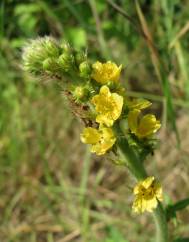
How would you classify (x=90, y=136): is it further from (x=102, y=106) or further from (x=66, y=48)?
(x=66, y=48)

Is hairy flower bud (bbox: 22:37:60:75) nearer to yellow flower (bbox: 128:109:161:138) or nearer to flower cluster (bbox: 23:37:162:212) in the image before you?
flower cluster (bbox: 23:37:162:212)

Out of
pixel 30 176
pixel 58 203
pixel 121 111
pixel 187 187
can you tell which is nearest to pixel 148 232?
pixel 187 187

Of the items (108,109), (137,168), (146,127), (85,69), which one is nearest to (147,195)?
(137,168)

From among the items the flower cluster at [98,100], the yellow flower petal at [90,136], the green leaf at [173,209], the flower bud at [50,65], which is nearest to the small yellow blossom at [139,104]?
the flower cluster at [98,100]

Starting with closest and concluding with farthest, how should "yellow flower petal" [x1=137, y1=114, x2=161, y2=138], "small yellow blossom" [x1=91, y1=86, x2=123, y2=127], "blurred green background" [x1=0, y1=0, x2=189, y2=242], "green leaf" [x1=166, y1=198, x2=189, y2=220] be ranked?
"small yellow blossom" [x1=91, y1=86, x2=123, y2=127] < "yellow flower petal" [x1=137, y1=114, x2=161, y2=138] < "green leaf" [x1=166, y1=198, x2=189, y2=220] < "blurred green background" [x1=0, y1=0, x2=189, y2=242]

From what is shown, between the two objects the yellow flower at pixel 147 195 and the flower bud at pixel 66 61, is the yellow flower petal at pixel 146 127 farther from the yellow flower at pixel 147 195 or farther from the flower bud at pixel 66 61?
the flower bud at pixel 66 61

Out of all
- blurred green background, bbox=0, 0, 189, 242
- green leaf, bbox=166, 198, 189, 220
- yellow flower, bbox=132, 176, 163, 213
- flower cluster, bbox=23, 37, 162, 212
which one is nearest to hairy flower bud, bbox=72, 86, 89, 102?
flower cluster, bbox=23, 37, 162, 212
